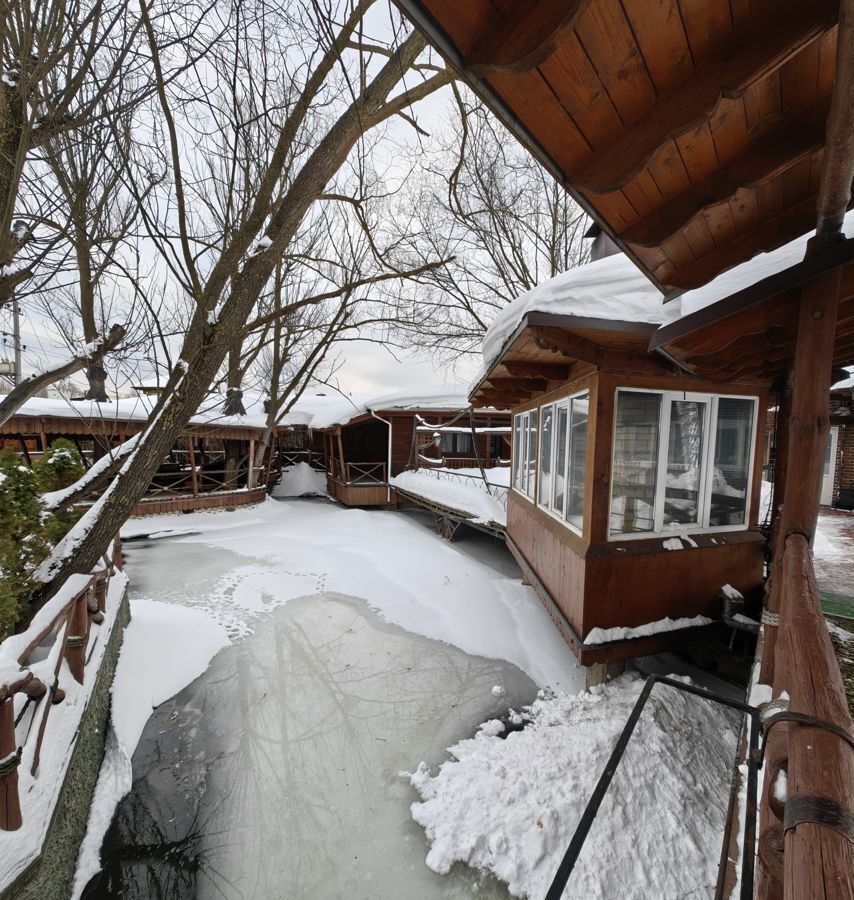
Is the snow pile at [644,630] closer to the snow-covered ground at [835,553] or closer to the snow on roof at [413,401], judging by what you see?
the snow-covered ground at [835,553]

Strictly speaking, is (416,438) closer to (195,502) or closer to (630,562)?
(195,502)

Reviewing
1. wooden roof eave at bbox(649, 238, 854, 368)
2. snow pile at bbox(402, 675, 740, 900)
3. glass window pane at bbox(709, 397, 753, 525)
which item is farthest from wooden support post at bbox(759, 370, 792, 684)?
snow pile at bbox(402, 675, 740, 900)

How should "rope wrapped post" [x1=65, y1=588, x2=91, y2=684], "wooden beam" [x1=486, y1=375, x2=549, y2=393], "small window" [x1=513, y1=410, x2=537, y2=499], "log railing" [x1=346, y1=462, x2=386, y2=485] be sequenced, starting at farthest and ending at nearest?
"log railing" [x1=346, y1=462, x2=386, y2=485], "small window" [x1=513, y1=410, x2=537, y2=499], "wooden beam" [x1=486, y1=375, x2=549, y2=393], "rope wrapped post" [x1=65, y1=588, x2=91, y2=684]

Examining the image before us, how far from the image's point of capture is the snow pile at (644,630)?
3453mm

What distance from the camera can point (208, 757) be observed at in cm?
310

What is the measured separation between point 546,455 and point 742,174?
3681mm

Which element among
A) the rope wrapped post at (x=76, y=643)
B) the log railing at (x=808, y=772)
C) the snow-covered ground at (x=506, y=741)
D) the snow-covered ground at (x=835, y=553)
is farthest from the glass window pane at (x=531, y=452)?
the rope wrapped post at (x=76, y=643)

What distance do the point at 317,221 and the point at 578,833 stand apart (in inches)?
269

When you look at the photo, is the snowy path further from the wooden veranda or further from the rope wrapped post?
the wooden veranda

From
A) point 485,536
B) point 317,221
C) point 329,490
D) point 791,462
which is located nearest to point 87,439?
point 329,490

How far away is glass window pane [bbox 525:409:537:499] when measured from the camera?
222 inches

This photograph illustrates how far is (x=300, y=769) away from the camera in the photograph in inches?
118

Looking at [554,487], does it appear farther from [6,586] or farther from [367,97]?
[6,586]

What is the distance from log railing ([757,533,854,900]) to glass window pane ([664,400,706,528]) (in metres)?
2.58
